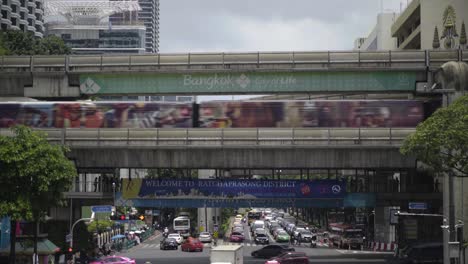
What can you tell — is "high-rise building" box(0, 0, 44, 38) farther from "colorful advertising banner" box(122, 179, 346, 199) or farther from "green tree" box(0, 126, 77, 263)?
"green tree" box(0, 126, 77, 263)

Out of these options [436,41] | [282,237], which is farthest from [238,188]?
[282,237]

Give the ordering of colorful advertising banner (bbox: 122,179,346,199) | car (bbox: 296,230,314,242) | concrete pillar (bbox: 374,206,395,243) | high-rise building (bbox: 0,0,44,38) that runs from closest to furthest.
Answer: colorful advertising banner (bbox: 122,179,346,199) → concrete pillar (bbox: 374,206,395,243) → car (bbox: 296,230,314,242) → high-rise building (bbox: 0,0,44,38)

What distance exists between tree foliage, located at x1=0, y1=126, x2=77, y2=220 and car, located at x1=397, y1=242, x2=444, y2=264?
25794mm

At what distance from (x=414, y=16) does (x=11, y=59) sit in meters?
57.7

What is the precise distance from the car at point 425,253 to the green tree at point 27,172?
25.8m

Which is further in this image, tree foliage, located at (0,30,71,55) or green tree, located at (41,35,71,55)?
green tree, located at (41,35,71,55)

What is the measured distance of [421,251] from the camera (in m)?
50.8

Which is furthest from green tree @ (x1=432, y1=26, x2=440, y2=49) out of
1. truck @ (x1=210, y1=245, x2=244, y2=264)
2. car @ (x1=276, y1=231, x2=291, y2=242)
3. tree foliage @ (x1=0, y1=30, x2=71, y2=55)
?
tree foliage @ (x1=0, y1=30, x2=71, y2=55)

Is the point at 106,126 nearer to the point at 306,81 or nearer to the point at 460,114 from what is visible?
the point at 306,81

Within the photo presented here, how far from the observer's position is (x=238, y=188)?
49.9 meters

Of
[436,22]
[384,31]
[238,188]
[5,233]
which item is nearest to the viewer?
[238,188]

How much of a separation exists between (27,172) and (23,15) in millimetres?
139179

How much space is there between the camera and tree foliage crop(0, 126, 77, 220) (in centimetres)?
4112

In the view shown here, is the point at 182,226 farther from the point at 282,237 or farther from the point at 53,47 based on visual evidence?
the point at 53,47
